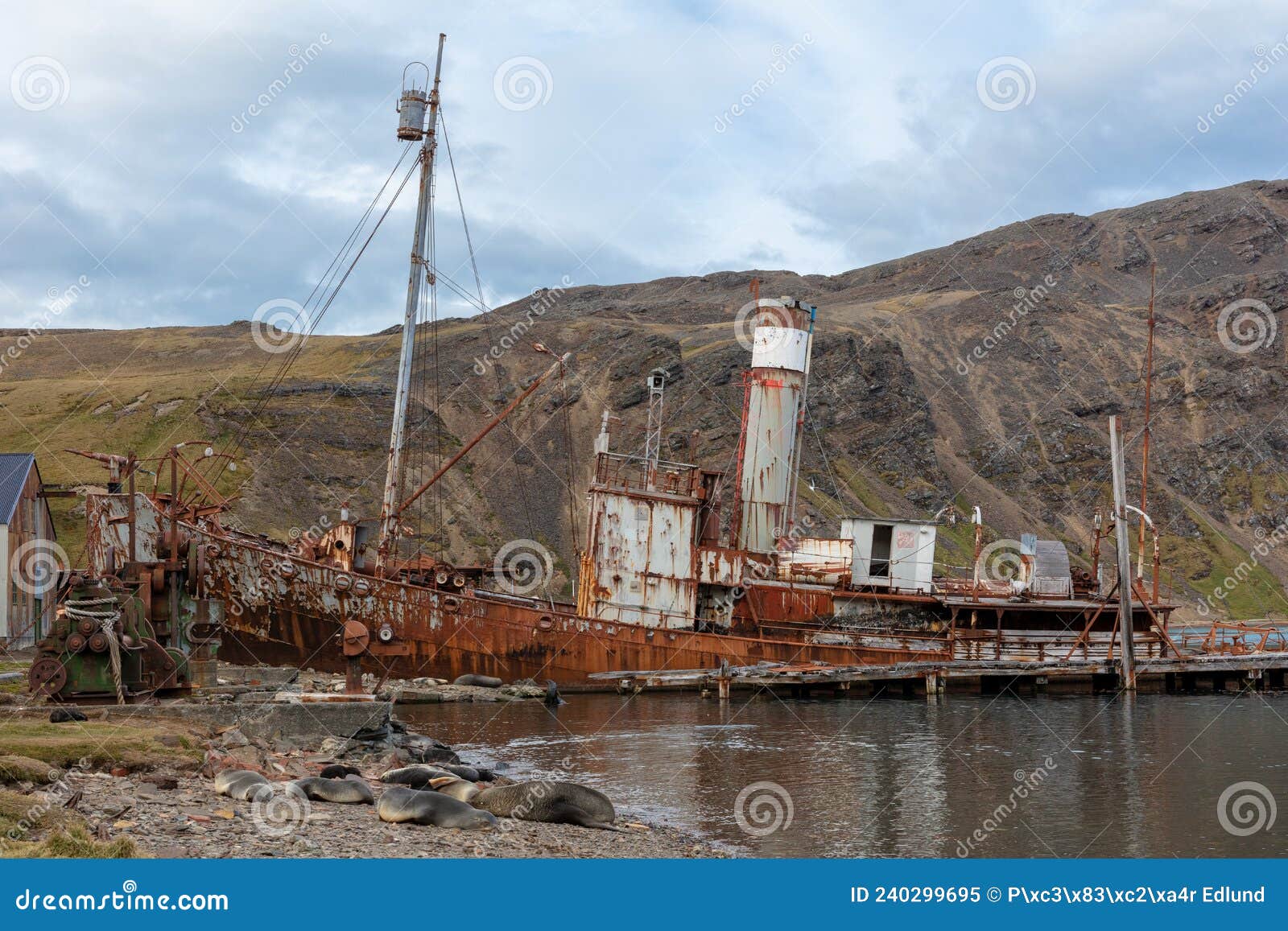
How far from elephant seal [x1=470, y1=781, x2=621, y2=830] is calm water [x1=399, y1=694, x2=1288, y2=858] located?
204cm

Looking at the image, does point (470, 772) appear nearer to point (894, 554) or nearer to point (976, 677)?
point (894, 554)

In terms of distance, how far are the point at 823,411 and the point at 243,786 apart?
362 ft

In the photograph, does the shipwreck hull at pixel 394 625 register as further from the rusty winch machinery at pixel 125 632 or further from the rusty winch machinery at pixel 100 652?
the rusty winch machinery at pixel 100 652

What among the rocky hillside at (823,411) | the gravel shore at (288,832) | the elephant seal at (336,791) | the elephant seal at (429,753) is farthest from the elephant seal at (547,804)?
the rocky hillside at (823,411)

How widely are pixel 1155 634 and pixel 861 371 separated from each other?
84.5 m

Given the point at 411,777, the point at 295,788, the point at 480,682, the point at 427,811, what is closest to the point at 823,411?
the point at 480,682

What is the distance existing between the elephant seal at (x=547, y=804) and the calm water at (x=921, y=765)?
2.04 meters

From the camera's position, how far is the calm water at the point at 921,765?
2098cm

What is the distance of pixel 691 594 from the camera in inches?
1709

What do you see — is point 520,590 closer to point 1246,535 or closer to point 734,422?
point 734,422

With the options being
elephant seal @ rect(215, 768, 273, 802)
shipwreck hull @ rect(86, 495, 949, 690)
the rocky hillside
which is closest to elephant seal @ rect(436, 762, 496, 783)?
elephant seal @ rect(215, 768, 273, 802)

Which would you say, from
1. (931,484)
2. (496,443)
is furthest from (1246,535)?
(496,443)

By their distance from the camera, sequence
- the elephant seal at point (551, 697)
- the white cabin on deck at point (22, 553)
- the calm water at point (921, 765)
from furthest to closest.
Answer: the elephant seal at point (551, 697)
the white cabin on deck at point (22, 553)
the calm water at point (921, 765)

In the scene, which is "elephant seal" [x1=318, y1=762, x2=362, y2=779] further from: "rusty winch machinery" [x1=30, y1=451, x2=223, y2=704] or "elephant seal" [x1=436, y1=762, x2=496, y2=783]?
"rusty winch machinery" [x1=30, y1=451, x2=223, y2=704]
